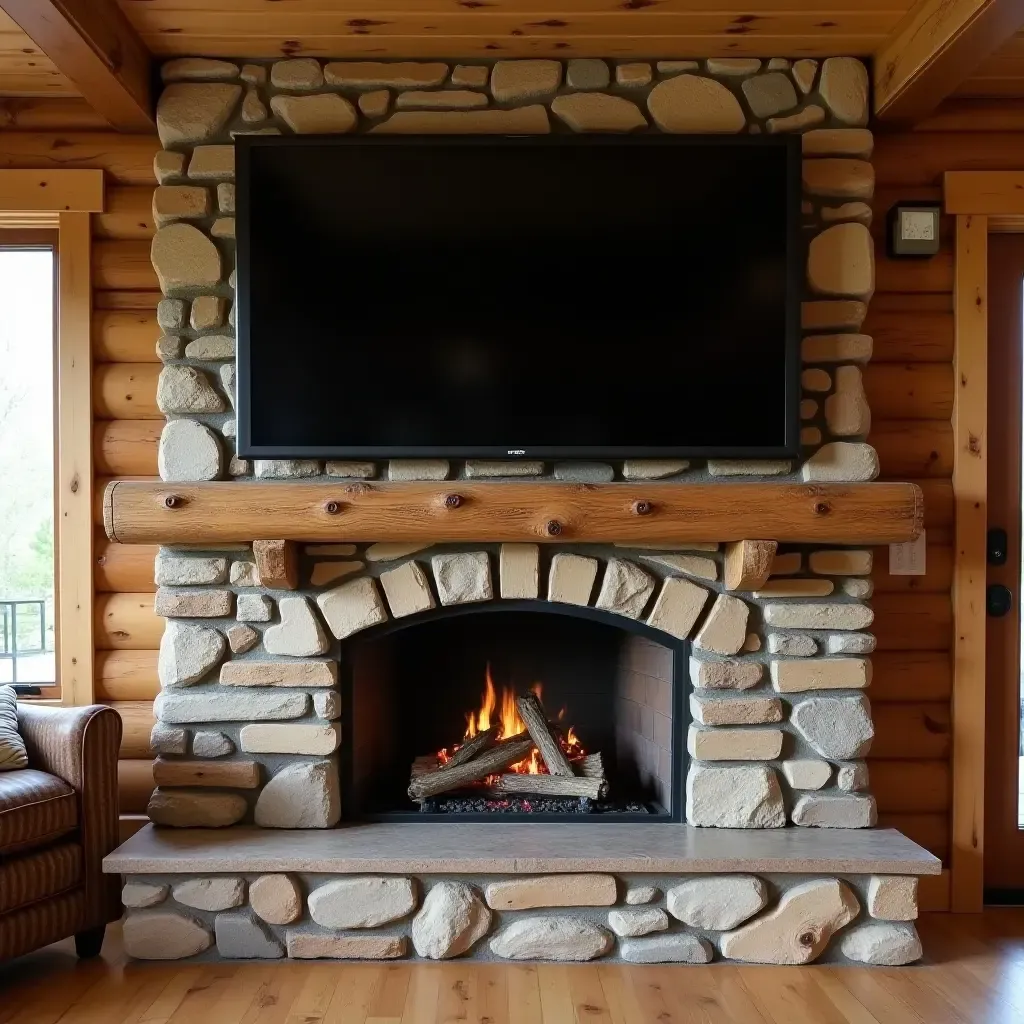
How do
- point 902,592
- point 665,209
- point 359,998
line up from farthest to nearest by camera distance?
point 902,592
point 665,209
point 359,998

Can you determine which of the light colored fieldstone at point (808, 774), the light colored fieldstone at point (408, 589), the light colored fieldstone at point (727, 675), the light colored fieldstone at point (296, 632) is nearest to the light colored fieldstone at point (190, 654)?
the light colored fieldstone at point (296, 632)

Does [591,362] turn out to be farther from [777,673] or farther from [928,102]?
[928,102]

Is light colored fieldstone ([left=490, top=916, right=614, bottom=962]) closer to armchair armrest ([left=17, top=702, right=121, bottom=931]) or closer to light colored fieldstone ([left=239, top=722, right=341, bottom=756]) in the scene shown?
light colored fieldstone ([left=239, top=722, right=341, bottom=756])

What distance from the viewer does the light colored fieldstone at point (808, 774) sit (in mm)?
2910

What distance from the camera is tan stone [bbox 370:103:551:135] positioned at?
296cm

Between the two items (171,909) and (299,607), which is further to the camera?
(299,607)

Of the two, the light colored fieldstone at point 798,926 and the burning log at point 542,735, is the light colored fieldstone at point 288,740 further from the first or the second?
the light colored fieldstone at point 798,926

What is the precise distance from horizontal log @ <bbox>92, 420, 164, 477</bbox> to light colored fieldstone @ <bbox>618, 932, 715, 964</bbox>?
2.07 meters

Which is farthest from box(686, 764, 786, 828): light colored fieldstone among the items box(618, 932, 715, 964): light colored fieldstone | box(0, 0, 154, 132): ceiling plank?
box(0, 0, 154, 132): ceiling plank

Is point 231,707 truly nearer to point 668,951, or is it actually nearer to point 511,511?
point 511,511

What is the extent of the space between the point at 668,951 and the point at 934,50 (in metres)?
2.48

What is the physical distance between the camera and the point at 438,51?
2965 mm

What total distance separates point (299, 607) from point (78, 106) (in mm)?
1817

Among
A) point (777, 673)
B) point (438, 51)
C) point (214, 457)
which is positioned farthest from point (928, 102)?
point (214, 457)
